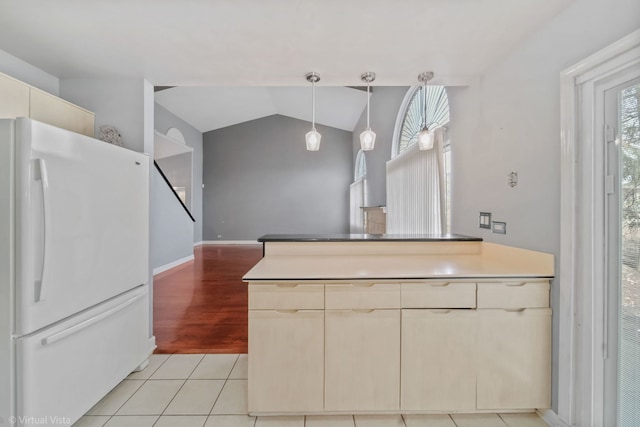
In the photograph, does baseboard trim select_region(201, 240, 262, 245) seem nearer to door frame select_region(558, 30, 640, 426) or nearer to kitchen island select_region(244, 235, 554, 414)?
kitchen island select_region(244, 235, 554, 414)

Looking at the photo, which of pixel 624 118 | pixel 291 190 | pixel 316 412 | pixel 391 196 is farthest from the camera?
pixel 291 190

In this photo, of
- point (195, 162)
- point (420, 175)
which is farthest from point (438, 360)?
point (195, 162)

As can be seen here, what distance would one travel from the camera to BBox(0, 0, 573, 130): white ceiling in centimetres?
147

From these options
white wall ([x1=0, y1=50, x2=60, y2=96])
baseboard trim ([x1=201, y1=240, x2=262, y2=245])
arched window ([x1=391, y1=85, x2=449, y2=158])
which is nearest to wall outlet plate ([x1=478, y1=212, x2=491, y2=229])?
arched window ([x1=391, y1=85, x2=449, y2=158])

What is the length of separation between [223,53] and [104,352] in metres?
Answer: 2.05

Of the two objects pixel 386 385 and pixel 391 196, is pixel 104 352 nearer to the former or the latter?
pixel 386 385

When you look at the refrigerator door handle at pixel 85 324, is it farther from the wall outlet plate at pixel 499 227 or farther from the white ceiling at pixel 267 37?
the wall outlet plate at pixel 499 227

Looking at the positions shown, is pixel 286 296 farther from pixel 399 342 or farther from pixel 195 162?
pixel 195 162

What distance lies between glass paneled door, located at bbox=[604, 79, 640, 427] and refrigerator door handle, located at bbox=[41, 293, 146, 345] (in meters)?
2.65

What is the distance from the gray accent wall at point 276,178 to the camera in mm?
8711

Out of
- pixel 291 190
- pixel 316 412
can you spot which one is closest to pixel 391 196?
pixel 316 412

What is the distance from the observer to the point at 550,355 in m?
1.55

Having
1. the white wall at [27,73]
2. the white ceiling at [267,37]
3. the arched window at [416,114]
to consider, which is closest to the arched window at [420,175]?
the arched window at [416,114]

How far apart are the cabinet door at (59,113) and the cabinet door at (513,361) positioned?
10.00 feet
